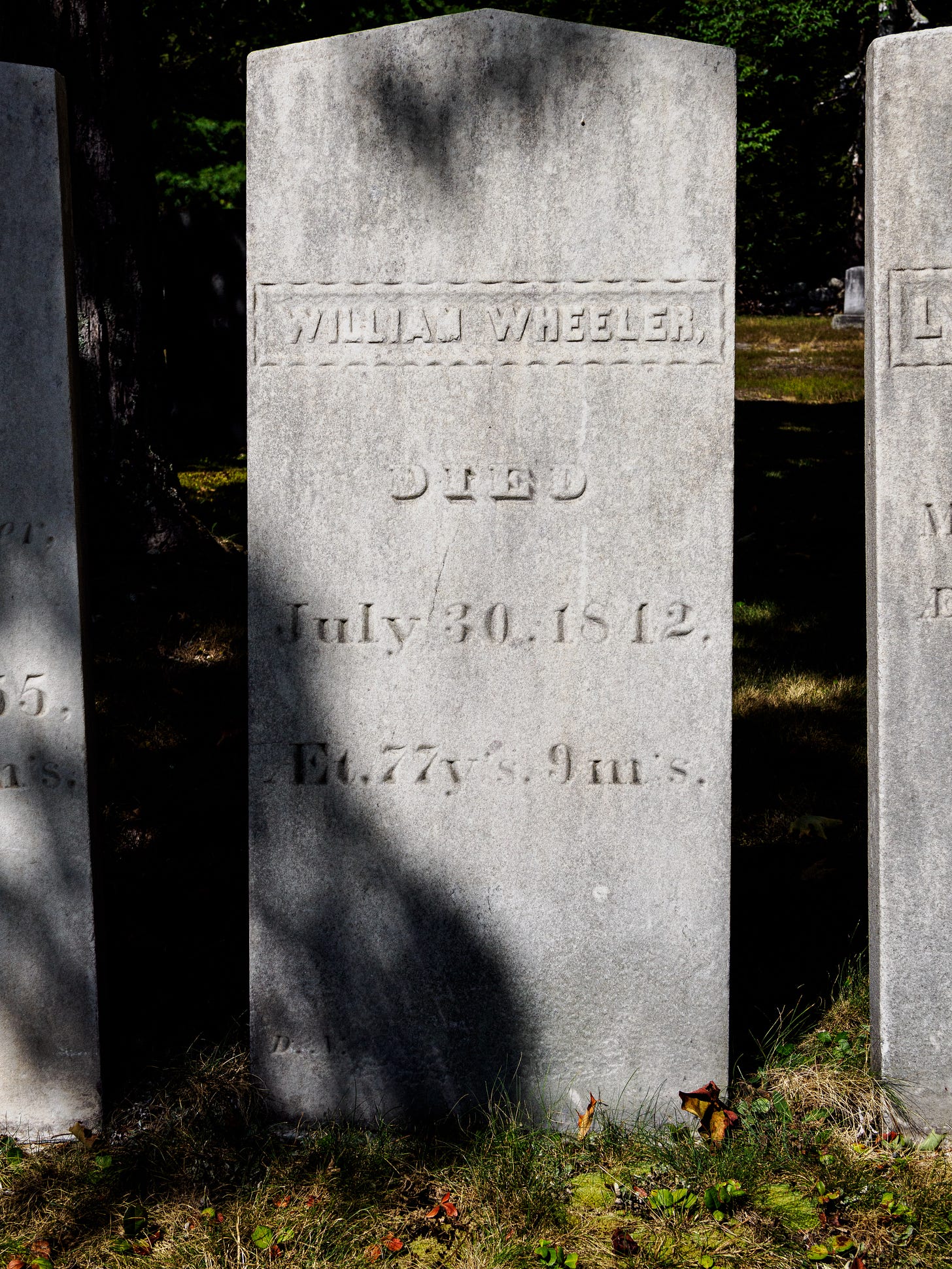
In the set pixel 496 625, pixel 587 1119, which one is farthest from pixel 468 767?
pixel 587 1119

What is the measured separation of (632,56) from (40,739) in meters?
2.07

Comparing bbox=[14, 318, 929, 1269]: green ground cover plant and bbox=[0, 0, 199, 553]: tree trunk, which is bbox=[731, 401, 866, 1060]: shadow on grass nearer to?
bbox=[14, 318, 929, 1269]: green ground cover plant

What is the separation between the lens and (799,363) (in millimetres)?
13906

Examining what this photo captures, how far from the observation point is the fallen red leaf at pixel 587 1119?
298cm

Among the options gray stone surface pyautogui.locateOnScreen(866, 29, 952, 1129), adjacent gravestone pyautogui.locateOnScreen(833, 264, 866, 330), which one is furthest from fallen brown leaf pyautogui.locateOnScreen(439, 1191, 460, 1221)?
adjacent gravestone pyautogui.locateOnScreen(833, 264, 866, 330)

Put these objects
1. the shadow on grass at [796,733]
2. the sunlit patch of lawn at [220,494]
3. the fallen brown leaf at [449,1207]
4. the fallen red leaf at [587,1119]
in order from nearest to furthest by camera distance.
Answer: the fallen brown leaf at [449,1207] < the fallen red leaf at [587,1119] < the shadow on grass at [796,733] < the sunlit patch of lawn at [220,494]

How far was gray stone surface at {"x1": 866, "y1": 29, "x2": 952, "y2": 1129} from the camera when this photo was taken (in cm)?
271

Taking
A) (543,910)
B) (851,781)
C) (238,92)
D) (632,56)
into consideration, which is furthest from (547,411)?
(238,92)

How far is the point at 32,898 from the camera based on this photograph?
2936 millimetres

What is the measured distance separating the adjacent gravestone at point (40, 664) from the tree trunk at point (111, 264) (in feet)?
9.16

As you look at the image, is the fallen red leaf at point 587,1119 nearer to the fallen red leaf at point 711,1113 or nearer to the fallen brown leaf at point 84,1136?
the fallen red leaf at point 711,1113

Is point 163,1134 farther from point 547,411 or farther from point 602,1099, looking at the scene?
point 547,411

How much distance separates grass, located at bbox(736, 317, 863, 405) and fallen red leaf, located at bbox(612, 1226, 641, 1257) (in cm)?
972

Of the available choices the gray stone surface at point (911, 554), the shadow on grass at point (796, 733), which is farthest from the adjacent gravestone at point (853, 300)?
the gray stone surface at point (911, 554)
